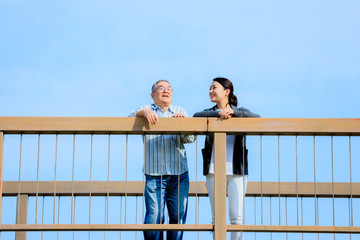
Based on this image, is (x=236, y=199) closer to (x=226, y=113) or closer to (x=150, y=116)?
(x=226, y=113)

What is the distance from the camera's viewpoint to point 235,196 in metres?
7.36

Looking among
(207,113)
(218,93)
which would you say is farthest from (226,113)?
(218,93)

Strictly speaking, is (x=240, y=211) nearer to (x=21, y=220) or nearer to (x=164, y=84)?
(x=164, y=84)

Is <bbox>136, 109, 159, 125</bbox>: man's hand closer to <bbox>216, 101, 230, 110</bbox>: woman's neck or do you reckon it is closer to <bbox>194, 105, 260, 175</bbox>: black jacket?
<bbox>194, 105, 260, 175</bbox>: black jacket

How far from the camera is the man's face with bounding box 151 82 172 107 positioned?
791 centimetres

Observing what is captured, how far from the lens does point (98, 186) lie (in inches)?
440

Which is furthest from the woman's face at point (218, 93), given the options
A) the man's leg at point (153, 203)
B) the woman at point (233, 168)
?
the man's leg at point (153, 203)

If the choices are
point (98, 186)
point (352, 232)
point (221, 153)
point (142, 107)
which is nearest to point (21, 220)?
point (98, 186)

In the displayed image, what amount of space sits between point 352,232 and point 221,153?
4.91 feet

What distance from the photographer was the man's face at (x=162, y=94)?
7.91m

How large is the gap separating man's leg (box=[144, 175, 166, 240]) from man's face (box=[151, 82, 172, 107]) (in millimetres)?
901

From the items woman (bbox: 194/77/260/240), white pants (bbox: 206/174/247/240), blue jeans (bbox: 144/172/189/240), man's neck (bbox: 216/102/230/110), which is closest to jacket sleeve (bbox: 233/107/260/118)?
woman (bbox: 194/77/260/240)

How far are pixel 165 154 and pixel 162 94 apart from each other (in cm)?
75

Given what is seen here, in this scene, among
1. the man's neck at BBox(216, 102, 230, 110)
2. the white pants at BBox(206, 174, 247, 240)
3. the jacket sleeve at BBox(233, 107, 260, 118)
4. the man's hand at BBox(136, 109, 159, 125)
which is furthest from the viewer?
the man's neck at BBox(216, 102, 230, 110)
